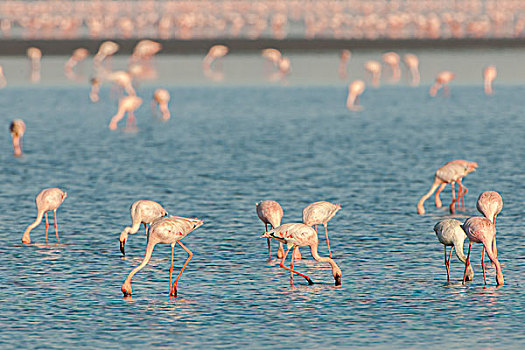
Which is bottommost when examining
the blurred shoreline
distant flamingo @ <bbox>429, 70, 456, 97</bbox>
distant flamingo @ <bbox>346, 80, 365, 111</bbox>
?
distant flamingo @ <bbox>346, 80, 365, 111</bbox>

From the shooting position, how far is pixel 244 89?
47781mm

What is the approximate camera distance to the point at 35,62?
183ft

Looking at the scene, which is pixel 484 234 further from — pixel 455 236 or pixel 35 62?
pixel 35 62

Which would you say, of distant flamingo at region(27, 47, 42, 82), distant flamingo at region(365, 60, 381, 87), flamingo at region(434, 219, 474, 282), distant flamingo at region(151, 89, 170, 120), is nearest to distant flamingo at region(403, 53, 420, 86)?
distant flamingo at region(365, 60, 381, 87)

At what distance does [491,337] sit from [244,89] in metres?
36.3

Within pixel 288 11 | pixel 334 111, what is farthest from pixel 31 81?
pixel 288 11

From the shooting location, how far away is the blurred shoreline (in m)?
61.7

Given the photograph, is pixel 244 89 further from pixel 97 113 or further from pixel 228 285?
pixel 228 285

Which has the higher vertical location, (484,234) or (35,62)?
(35,62)

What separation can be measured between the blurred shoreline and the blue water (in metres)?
23.7

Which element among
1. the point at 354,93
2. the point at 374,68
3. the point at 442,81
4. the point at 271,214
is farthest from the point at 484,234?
the point at 374,68

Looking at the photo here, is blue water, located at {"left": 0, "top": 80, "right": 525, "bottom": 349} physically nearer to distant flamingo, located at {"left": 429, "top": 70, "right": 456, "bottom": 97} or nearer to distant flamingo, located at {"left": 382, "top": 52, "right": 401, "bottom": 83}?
distant flamingo, located at {"left": 429, "top": 70, "right": 456, "bottom": 97}

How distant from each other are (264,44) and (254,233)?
45.3 metres

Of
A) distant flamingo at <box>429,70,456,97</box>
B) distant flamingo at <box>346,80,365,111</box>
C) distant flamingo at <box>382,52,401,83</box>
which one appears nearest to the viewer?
distant flamingo at <box>346,80,365,111</box>
